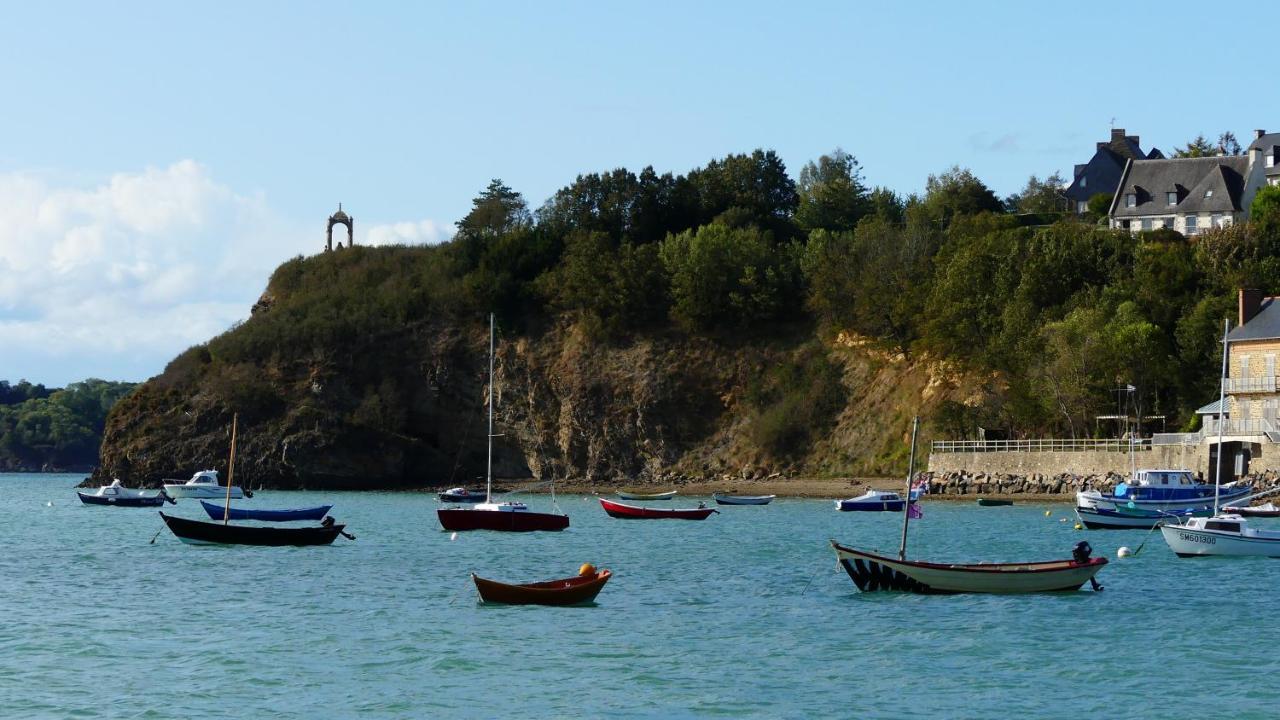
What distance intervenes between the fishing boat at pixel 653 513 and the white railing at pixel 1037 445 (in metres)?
21.5

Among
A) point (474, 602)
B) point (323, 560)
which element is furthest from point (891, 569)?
point (323, 560)

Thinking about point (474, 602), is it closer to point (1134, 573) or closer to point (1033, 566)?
point (1033, 566)

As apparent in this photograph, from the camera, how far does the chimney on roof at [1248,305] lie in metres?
86.5

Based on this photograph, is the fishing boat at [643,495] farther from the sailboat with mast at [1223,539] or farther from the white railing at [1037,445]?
the sailboat with mast at [1223,539]

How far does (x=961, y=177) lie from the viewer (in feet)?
441

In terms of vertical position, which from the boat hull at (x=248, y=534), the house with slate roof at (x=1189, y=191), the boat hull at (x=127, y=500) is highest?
the house with slate roof at (x=1189, y=191)

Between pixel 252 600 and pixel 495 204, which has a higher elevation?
pixel 495 204

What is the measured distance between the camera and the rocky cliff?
4518 inches

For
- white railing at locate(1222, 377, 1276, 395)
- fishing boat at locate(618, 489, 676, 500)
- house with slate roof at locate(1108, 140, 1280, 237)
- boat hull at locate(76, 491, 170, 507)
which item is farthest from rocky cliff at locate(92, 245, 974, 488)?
white railing at locate(1222, 377, 1276, 395)

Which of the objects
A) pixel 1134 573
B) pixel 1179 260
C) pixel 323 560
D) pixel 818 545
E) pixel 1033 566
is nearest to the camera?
pixel 1033 566

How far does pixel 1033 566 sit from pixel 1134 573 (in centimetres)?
1007

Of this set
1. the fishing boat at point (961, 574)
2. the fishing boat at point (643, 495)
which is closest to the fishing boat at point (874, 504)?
the fishing boat at point (643, 495)

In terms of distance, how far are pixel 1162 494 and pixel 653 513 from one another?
74.7 feet

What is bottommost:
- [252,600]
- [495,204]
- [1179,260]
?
[252,600]
